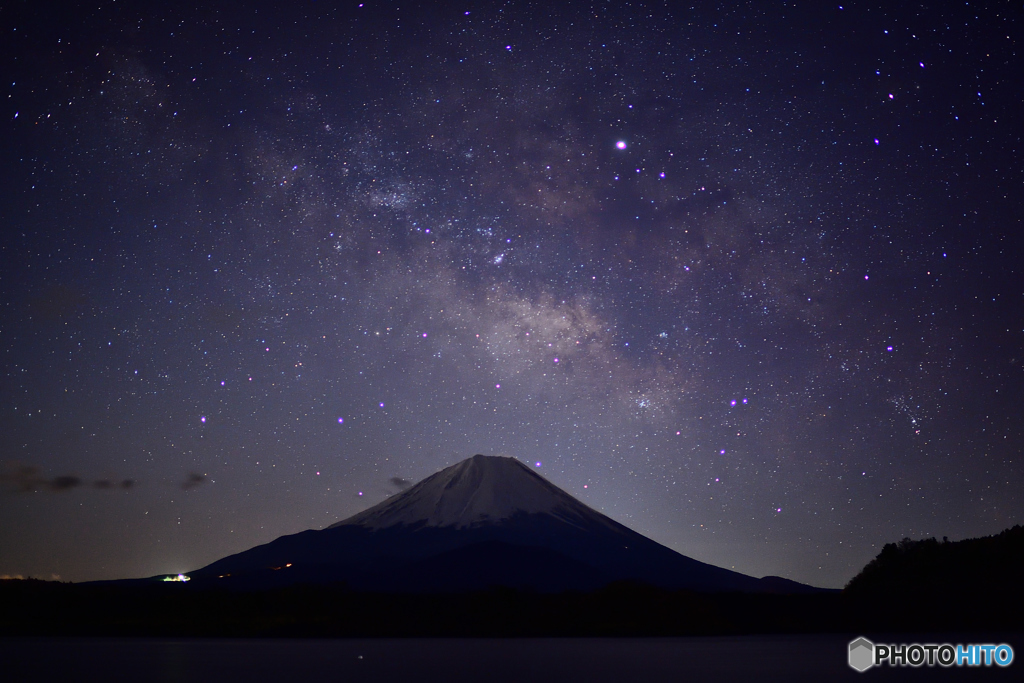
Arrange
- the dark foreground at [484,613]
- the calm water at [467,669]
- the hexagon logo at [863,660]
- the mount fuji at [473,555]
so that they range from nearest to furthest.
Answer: the calm water at [467,669], the hexagon logo at [863,660], the dark foreground at [484,613], the mount fuji at [473,555]

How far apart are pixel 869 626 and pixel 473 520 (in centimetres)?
12618

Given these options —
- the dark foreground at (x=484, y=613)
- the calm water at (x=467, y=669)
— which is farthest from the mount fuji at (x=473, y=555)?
the calm water at (x=467, y=669)

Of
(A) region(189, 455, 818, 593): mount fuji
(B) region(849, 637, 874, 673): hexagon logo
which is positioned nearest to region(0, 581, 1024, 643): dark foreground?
(B) region(849, 637, 874, 673): hexagon logo

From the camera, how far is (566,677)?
2064 centimetres

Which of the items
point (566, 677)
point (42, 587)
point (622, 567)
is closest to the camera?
point (566, 677)

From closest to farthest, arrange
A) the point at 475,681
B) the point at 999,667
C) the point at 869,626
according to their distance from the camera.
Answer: the point at 475,681
the point at 999,667
the point at 869,626

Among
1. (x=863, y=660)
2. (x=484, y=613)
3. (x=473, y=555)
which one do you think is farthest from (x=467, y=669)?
(x=473, y=555)

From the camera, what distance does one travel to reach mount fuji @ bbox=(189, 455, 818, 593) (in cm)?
14238

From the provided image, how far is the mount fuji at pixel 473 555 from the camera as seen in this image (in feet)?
467

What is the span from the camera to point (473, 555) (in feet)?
519

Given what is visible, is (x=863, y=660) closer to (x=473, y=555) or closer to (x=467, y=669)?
(x=467, y=669)

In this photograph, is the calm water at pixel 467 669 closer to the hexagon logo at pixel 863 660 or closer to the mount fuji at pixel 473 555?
the hexagon logo at pixel 863 660

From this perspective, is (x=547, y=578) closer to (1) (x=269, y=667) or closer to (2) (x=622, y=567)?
Answer: (2) (x=622, y=567)

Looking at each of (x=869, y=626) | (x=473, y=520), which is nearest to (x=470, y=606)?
(x=869, y=626)
